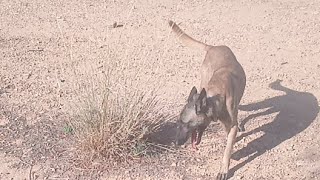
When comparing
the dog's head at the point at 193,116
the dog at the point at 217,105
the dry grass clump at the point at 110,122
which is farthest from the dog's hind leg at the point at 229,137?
the dry grass clump at the point at 110,122

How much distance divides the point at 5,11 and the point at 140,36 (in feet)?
8.34

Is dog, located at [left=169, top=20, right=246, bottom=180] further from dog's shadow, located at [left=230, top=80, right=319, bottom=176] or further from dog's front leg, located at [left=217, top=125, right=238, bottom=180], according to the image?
dog's shadow, located at [left=230, top=80, right=319, bottom=176]

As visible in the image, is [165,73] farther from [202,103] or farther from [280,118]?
[202,103]

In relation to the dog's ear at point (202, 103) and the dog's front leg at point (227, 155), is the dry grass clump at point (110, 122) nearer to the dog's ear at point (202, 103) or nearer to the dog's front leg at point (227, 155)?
the dog's ear at point (202, 103)

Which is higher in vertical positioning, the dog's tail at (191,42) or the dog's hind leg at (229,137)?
the dog's tail at (191,42)

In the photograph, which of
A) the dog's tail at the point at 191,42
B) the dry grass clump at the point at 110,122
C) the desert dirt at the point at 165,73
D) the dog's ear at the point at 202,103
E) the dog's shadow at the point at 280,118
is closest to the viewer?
the dog's ear at the point at 202,103

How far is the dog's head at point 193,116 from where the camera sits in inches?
207

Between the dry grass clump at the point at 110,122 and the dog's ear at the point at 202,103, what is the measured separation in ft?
2.00

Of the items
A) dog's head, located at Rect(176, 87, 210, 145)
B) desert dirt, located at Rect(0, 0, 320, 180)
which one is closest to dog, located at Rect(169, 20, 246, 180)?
dog's head, located at Rect(176, 87, 210, 145)

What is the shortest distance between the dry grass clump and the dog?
1.37 feet

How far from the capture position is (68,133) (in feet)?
19.9

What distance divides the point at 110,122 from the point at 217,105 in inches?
39.6

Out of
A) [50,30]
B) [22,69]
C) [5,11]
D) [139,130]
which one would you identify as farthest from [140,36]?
[139,130]

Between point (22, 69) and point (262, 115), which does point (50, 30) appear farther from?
point (262, 115)
